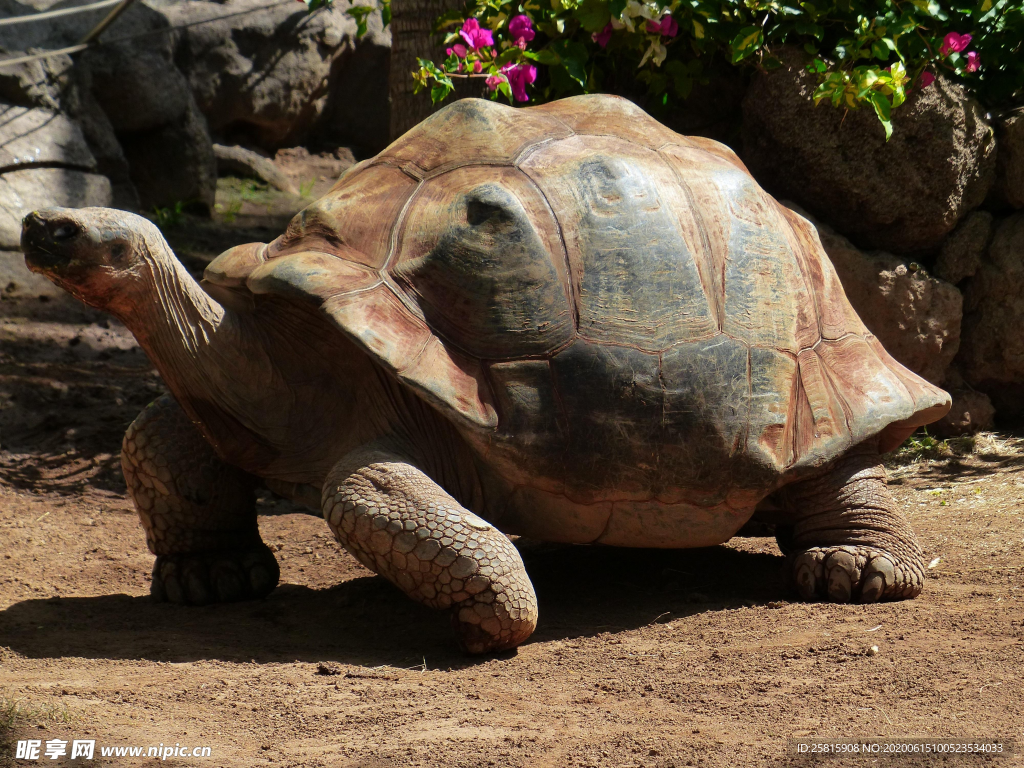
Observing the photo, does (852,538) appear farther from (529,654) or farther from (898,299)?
(898,299)

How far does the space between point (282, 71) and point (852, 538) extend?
7.95 m

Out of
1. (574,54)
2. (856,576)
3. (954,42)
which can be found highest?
(954,42)

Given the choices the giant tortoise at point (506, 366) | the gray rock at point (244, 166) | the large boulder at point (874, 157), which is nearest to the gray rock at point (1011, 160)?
the large boulder at point (874, 157)

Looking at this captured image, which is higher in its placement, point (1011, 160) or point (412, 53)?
point (412, 53)

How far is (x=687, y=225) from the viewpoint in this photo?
346 cm

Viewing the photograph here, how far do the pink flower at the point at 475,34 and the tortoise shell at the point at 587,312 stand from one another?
106 centimetres

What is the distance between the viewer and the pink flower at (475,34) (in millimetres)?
4578

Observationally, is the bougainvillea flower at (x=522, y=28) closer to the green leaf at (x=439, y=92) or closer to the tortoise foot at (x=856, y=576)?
the green leaf at (x=439, y=92)

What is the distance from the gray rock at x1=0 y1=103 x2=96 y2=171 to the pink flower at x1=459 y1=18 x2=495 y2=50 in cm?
411

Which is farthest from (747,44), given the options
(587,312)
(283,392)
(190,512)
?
(190,512)

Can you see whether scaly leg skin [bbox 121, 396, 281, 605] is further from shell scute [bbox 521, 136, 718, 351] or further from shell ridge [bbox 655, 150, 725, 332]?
shell ridge [bbox 655, 150, 725, 332]

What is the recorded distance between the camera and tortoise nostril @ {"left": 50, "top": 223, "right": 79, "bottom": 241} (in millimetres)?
2967

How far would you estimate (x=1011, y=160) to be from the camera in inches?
203

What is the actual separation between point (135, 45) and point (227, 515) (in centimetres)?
602
